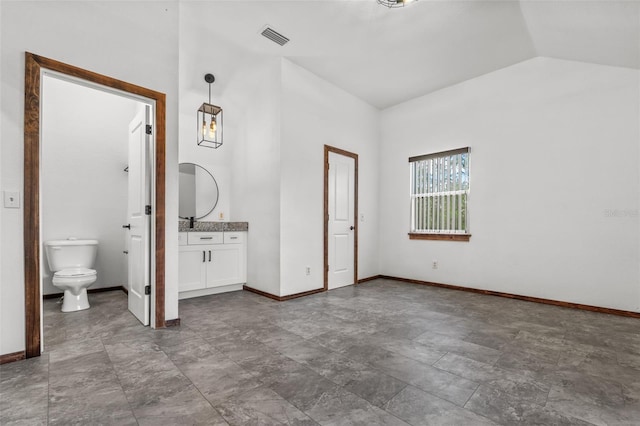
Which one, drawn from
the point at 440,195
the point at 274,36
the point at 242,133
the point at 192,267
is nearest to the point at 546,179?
the point at 440,195

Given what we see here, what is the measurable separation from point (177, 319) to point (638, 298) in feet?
15.3

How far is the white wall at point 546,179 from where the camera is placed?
3.23 m

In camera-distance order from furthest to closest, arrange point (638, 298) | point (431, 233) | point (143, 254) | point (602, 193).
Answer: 1. point (431, 233)
2. point (602, 193)
3. point (638, 298)
4. point (143, 254)

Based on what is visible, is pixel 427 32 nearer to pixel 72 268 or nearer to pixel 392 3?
pixel 392 3

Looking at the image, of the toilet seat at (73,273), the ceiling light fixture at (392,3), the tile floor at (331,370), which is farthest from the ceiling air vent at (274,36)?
the toilet seat at (73,273)

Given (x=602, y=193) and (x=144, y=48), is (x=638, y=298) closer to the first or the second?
(x=602, y=193)

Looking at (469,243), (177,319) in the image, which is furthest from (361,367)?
(469,243)

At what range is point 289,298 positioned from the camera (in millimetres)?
3768

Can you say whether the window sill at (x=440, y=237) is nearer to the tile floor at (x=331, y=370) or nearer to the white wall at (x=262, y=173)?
the tile floor at (x=331, y=370)

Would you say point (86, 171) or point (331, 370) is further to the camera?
point (86, 171)

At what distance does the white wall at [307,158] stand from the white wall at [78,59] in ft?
4.56

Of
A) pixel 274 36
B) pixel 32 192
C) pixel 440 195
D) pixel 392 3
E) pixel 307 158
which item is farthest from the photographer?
pixel 440 195

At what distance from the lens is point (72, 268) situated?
350cm

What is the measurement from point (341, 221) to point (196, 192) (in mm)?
2288
